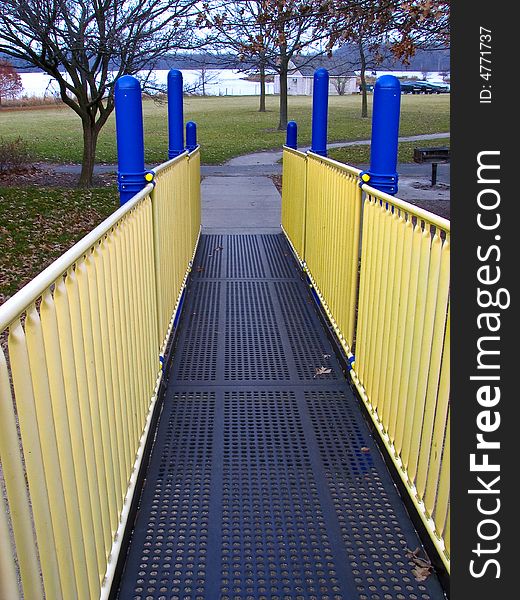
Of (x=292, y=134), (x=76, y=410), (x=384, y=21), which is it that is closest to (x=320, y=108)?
(x=384, y=21)

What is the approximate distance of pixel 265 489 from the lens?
3.39 m

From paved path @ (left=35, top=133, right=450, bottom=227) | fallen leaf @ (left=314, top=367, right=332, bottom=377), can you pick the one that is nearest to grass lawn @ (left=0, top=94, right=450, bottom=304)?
paved path @ (left=35, top=133, right=450, bottom=227)

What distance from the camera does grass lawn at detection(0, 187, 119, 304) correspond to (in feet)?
25.3

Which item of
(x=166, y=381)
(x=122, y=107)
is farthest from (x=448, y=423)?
(x=122, y=107)

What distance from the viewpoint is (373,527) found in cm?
309

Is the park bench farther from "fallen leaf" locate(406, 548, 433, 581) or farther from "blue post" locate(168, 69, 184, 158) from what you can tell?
"fallen leaf" locate(406, 548, 433, 581)

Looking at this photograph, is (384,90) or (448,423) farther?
(384,90)

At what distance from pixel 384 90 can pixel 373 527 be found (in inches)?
117

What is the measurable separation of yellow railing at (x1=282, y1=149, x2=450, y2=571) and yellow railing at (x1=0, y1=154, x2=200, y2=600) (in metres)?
1.38

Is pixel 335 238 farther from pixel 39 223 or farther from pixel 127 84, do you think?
pixel 39 223

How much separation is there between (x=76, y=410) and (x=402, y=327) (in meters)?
1.78

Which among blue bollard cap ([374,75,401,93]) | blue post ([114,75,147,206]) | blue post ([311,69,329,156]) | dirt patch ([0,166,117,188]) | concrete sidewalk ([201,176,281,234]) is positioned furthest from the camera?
dirt patch ([0,166,117,188])

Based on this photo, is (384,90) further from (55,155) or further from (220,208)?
(55,155)

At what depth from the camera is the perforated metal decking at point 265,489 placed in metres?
2.73
